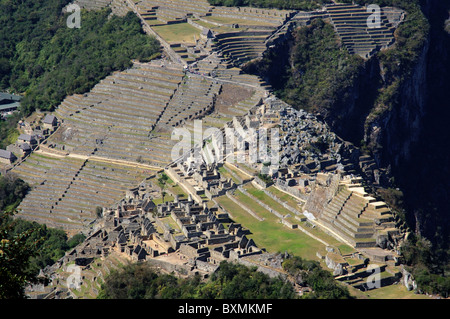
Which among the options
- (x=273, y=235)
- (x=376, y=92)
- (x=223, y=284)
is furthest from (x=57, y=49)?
(x=223, y=284)

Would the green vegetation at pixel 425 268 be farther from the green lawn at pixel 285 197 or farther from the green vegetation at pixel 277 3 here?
the green vegetation at pixel 277 3

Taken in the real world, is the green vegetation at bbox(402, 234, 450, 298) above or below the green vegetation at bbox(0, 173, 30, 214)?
above

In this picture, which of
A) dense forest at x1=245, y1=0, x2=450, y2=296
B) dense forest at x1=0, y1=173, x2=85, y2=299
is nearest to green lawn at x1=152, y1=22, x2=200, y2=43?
dense forest at x1=245, y1=0, x2=450, y2=296

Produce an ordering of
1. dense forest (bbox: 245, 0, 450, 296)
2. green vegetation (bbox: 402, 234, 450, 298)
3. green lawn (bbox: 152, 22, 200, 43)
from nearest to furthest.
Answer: green vegetation (bbox: 402, 234, 450, 298), dense forest (bbox: 245, 0, 450, 296), green lawn (bbox: 152, 22, 200, 43)

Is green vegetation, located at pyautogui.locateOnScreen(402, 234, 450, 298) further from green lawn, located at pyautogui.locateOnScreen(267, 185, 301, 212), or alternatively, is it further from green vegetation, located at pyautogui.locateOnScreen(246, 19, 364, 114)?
green vegetation, located at pyautogui.locateOnScreen(246, 19, 364, 114)
